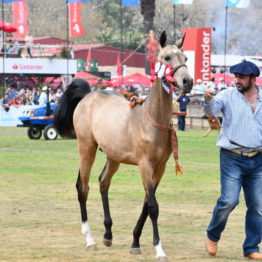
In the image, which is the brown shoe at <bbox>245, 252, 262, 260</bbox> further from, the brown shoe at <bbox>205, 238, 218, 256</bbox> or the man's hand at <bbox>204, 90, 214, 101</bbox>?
the man's hand at <bbox>204, 90, 214, 101</bbox>

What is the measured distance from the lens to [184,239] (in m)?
→ 9.62

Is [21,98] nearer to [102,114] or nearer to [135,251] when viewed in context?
[102,114]

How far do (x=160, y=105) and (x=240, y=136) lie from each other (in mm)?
971

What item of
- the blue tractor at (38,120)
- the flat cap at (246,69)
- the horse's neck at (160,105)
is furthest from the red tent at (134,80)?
the flat cap at (246,69)

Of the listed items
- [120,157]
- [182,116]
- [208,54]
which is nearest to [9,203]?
[120,157]

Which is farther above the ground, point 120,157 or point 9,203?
point 120,157

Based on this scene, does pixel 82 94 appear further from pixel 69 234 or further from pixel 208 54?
pixel 208 54

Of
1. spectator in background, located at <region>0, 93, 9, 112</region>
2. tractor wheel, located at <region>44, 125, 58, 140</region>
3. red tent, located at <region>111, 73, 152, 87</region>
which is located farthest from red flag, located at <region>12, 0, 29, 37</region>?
tractor wheel, located at <region>44, 125, 58, 140</region>

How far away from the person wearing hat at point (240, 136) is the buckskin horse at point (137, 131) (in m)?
0.48

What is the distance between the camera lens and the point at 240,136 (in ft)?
27.2

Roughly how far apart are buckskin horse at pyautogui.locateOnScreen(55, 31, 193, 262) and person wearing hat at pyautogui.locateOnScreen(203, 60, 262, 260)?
0.48 metres

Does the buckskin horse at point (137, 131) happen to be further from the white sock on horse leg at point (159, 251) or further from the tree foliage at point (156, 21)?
the tree foliage at point (156, 21)

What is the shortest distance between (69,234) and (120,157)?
137 centimetres

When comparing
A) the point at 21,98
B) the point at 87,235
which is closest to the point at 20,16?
the point at 21,98
